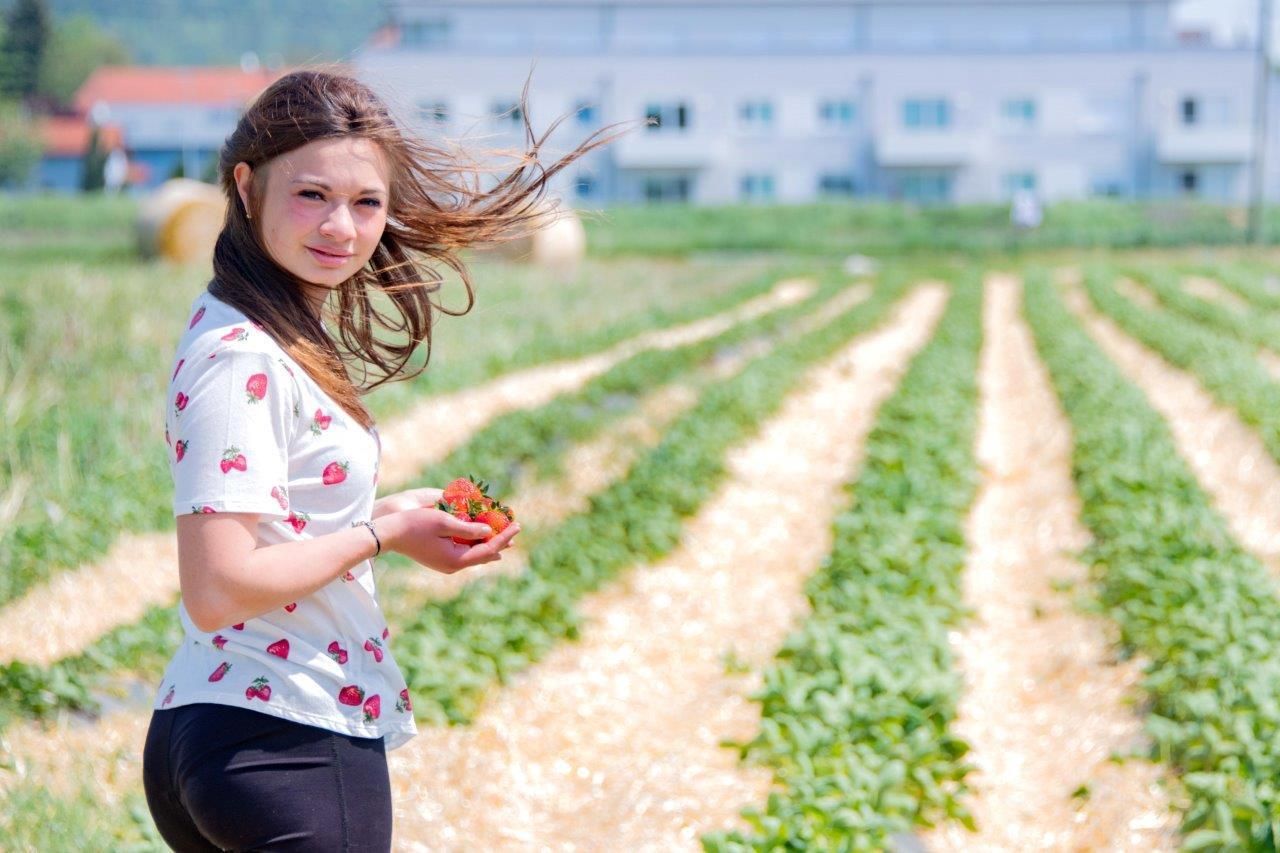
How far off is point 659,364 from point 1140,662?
7616 millimetres

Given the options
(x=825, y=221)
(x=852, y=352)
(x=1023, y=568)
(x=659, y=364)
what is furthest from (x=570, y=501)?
(x=825, y=221)

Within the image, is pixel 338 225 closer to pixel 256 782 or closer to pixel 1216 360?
pixel 256 782

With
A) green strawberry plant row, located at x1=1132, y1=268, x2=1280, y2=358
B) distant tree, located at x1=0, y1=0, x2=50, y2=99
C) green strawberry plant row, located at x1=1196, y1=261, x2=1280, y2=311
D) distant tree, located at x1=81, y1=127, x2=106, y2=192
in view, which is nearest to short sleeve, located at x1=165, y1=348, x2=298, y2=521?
green strawberry plant row, located at x1=1132, y1=268, x2=1280, y2=358

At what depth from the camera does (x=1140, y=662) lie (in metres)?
5.72

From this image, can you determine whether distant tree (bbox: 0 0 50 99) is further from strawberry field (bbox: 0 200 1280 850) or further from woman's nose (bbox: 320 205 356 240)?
woman's nose (bbox: 320 205 356 240)

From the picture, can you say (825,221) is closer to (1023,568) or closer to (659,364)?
(659,364)

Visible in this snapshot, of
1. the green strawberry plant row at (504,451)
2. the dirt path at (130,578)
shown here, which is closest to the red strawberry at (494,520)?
the green strawberry plant row at (504,451)

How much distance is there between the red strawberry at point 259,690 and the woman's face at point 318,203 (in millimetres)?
651

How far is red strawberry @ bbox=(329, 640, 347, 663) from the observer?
234cm

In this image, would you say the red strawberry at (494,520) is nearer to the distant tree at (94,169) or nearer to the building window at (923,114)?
the building window at (923,114)

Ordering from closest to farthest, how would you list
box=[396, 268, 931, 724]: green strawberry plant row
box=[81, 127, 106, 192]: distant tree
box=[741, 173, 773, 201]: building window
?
box=[396, 268, 931, 724]: green strawberry plant row → box=[741, 173, 773, 201]: building window → box=[81, 127, 106, 192]: distant tree

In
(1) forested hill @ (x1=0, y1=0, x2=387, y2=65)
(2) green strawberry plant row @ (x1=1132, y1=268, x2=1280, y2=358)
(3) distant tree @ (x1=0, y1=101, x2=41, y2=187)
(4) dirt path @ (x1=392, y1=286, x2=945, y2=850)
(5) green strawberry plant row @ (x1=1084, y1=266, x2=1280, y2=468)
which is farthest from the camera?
(1) forested hill @ (x1=0, y1=0, x2=387, y2=65)

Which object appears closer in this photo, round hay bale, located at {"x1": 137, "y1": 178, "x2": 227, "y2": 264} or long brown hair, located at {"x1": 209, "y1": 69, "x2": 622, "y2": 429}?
long brown hair, located at {"x1": 209, "y1": 69, "x2": 622, "y2": 429}

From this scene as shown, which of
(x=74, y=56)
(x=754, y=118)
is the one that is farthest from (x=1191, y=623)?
(x=74, y=56)
